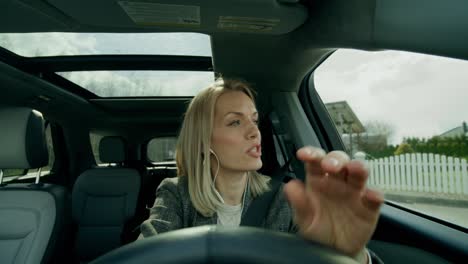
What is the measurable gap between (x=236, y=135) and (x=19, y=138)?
1.58 meters

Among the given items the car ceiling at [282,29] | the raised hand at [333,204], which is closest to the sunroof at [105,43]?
the car ceiling at [282,29]

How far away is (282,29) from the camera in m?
2.05

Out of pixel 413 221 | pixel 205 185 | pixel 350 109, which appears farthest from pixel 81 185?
pixel 413 221

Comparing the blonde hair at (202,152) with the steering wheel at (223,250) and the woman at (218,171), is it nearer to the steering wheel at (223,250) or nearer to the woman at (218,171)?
the woman at (218,171)

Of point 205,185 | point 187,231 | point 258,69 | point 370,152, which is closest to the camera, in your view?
point 187,231

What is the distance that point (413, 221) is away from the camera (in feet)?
5.70

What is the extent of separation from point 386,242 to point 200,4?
1.47 m

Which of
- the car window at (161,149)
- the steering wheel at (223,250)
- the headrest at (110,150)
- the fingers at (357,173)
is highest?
the fingers at (357,173)

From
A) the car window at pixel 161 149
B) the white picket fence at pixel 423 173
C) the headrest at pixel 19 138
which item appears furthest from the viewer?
the car window at pixel 161 149

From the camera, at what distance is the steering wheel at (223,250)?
0.50m

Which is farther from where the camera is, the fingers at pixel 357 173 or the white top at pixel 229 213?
the white top at pixel 229 213

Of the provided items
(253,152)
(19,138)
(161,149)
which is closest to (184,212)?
(253,152)

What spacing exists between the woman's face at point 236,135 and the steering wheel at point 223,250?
1.12 meters

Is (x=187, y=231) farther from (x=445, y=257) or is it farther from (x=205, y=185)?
(x=445, y=257)
